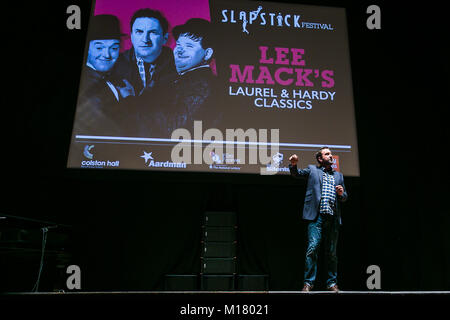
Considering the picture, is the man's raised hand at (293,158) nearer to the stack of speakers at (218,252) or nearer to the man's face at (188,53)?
the stack of speakers at (218,252)

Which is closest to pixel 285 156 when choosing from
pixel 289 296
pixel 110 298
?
pixel 289 296

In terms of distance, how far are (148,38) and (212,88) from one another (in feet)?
2.91

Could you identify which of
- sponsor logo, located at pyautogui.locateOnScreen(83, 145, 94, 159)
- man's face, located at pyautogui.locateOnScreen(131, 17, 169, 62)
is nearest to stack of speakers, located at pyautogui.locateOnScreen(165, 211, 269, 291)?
sponsor logo, located at pyautogui.locateOnScreen(83, 145, 94, 159)

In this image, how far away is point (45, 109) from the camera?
4.41 m

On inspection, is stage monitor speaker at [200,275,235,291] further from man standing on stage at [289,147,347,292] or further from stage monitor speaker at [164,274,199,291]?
man standing on stage at [289,147,347,292]

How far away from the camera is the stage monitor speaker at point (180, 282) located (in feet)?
13.4

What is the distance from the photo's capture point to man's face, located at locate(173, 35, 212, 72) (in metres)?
4.39

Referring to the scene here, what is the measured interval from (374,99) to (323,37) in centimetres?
99

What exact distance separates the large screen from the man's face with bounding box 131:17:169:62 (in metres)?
0.01

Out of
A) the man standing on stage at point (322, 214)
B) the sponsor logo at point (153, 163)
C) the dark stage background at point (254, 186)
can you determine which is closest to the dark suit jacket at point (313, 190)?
Answer: the man standing on stage at point (322, 214)

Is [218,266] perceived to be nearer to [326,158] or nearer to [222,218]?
[222,218]

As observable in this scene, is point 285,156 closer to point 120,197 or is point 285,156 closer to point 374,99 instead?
point 374,99

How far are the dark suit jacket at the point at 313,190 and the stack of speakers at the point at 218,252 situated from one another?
2.95 feet

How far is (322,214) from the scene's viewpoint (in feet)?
11.0
